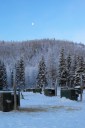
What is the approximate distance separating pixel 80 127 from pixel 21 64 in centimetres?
8901

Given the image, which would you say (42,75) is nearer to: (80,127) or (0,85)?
(0,85)

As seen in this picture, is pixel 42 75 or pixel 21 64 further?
pixel 21 64

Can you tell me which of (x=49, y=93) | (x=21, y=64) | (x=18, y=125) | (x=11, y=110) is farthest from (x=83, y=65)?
(x=18, y=125)

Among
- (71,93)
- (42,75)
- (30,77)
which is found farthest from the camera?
(30,77)

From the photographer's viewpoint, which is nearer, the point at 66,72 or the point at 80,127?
the point at 80,127

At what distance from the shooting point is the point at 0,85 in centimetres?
9162

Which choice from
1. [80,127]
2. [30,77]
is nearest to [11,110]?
[80,127]

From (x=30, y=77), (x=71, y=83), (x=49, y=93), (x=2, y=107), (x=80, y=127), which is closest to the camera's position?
(x=80, y=127)

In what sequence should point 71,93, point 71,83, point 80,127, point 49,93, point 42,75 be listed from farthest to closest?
point 71,83, point 42,75, point 49,93, point 71,93, point 80,127

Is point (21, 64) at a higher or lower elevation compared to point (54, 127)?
higher

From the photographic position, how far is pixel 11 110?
21797mm

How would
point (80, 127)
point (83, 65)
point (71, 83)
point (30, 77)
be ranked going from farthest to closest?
point (30, 77), point (71, 83), point (83, 65), point (80, 127)

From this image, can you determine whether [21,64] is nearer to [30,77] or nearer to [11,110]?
[11,110]

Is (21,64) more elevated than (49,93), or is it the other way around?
(21,64)
